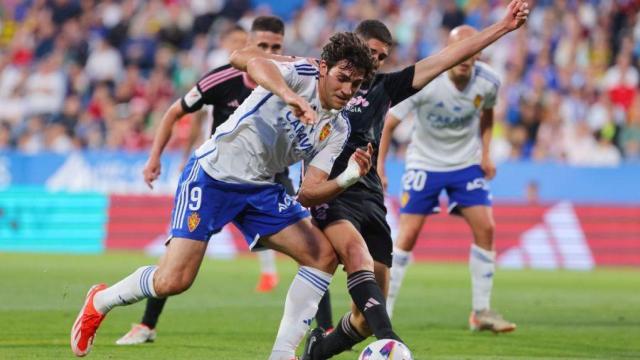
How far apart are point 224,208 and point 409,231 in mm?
4186

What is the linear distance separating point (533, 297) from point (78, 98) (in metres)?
15.1

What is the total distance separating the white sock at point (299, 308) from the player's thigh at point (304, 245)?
2.2 inches

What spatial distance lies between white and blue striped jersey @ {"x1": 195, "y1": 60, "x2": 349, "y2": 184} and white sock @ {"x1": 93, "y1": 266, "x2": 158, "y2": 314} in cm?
84

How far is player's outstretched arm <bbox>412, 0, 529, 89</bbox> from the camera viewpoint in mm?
8305

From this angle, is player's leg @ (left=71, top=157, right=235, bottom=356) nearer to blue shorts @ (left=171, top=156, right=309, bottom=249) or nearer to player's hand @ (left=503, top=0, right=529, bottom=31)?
blue shorts @ (left=171, top=156, right=309, bottom=249)

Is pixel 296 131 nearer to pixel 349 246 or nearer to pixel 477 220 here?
pixel 349 246

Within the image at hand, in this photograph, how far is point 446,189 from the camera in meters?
12.3

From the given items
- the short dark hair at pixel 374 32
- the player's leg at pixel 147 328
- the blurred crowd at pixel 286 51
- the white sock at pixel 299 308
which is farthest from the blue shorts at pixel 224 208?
the blurred crowd at pixel 286 51

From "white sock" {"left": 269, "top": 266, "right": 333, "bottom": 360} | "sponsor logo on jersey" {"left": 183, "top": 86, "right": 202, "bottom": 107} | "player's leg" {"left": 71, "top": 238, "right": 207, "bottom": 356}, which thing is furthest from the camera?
"sponsor logo on jersey" {"left": 183, "top": 86, "right": 202, "bottom": 107}

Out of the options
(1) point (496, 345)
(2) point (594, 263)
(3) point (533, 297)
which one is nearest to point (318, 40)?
(2) point (594, 263)

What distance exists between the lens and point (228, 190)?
8188 mm

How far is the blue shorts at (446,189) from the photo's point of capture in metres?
12.1

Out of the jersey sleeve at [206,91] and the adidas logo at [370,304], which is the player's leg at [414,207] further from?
the adidas logo at [370,304]

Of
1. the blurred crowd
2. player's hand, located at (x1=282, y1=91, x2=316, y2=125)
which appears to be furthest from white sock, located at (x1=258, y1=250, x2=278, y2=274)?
the blurred crowd
